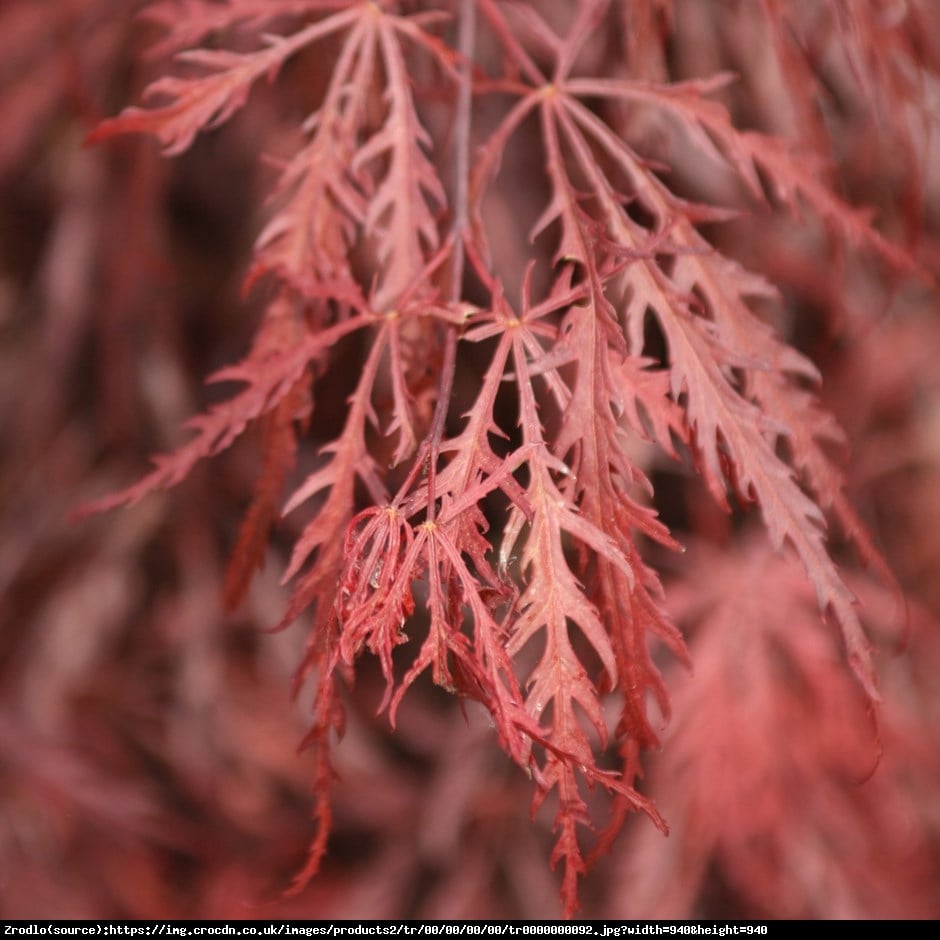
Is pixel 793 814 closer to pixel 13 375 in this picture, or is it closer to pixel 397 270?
pixel 397 270

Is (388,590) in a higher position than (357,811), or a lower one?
higher

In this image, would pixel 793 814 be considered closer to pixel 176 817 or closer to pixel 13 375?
pixel 176 817

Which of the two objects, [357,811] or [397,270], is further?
[357,811]

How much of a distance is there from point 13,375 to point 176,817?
0.82 m

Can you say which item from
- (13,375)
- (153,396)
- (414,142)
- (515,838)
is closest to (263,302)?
(153,396)

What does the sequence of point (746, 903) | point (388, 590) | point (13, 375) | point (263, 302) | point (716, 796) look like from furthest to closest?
1. point (13, 375)
2. point (263, 302)
3. point (746, 903)
4. point (716, 796)
5. point (388, 590)

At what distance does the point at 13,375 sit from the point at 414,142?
1201 millimetres

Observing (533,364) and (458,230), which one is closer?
(533,364)

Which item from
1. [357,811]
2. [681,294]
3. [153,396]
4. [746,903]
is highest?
[681,294]

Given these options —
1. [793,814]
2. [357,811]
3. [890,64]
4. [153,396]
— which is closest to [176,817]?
[357,811]

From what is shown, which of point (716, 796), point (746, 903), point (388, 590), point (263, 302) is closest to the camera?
point (388, 590)

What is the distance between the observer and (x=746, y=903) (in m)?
1.30

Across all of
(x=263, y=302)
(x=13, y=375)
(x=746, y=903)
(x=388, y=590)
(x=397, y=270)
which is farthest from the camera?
(x=13, y=375)

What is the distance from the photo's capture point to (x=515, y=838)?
4.71 ft
